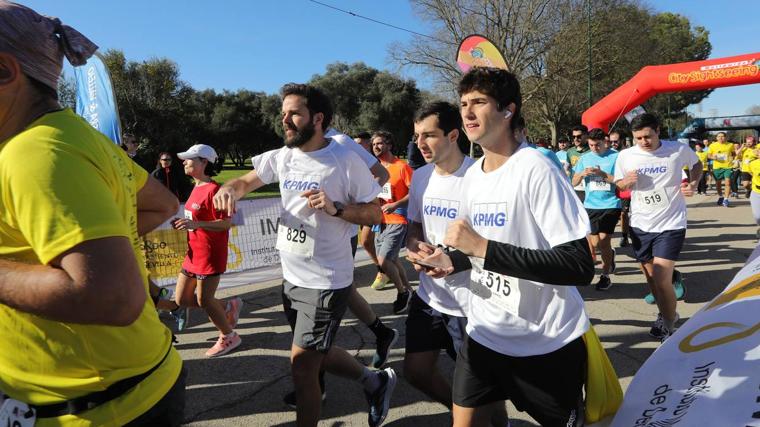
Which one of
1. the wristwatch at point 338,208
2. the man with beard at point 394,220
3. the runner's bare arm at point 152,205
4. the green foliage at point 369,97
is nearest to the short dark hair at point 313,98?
the wristwatch at point 338,208

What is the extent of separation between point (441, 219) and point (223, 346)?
2.57 m

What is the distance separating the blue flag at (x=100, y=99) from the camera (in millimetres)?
5340

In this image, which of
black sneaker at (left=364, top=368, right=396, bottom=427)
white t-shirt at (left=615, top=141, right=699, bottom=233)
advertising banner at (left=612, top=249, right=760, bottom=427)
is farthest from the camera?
white t-shirt at (left=615, top=141, right=699, bottom=233)

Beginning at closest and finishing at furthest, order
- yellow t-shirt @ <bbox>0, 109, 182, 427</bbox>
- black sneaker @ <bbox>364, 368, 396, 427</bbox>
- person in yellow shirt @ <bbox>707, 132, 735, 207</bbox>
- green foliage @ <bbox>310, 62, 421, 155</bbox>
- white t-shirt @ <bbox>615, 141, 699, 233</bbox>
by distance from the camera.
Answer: yellow t-shirt @ <bbox>0, 109, 182, 427</bbox>, black sneaker @ <bbox>364, 368, 396, 427</bbox>, white t-shirt @ <bbox>615, 141, 699, 233</bbox>, person in yellow shirt @ <bbox>707, 132, 735, 207</bbox>, green foliage @ <bbox>310, 62, 421, 155</bbox>

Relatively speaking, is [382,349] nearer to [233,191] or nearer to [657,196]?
[233,191]

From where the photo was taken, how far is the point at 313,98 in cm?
282

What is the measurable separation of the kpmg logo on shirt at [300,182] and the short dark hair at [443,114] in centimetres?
76

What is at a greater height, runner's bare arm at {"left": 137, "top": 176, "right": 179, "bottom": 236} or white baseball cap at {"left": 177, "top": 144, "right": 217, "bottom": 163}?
white baseball cap at {"left": 177, "top": 144, "right": 217, "bottom": 163}

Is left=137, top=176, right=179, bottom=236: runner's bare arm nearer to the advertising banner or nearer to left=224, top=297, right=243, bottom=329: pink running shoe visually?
the advertising banner

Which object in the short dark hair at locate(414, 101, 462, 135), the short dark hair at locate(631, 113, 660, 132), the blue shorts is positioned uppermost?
the short dark hair at locate(631, 113, 660, 132)

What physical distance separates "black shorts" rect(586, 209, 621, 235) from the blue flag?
597cm

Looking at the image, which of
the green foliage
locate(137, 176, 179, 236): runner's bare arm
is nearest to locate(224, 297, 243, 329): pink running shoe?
locate(137, 176, 179, 236): runner's bare arm

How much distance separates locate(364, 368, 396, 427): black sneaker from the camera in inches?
113

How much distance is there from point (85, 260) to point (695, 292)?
6.35 m
